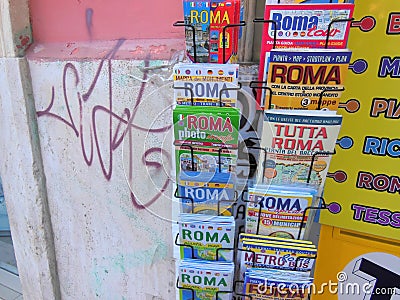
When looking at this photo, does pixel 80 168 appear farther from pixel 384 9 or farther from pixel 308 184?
pixel 384 9

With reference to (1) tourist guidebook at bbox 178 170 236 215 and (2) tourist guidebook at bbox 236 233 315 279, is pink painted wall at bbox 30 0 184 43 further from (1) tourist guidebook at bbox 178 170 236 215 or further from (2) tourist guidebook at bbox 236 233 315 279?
(2) tourist guidebook at bbox 236 233 315 279

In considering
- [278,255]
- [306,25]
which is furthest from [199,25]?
[278,255]

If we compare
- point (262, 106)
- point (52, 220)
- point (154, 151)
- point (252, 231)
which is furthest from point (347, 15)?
point (52, 220)

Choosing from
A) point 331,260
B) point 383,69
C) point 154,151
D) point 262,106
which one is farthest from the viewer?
point 154,151

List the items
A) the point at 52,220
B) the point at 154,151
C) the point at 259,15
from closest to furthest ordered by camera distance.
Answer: the point at 259,15 → the point at 154,151 → the point at 52,220

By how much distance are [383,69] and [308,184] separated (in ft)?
1.42

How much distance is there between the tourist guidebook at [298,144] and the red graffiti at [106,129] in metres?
0.52

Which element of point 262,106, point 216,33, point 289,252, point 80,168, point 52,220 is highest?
point 216,33

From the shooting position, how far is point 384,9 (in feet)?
2.88

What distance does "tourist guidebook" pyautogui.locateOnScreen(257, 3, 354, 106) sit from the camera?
69 cm

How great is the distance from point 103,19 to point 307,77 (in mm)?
869

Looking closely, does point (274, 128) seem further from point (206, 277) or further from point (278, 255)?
point (206, 277)

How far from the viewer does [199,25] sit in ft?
2.53

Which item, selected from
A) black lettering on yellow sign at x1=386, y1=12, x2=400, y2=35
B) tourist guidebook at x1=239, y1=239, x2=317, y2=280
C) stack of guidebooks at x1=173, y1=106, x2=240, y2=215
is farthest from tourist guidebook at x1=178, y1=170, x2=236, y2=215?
black lettering on yellow sign at x1=386, y1=12, x2=400, y2=35
